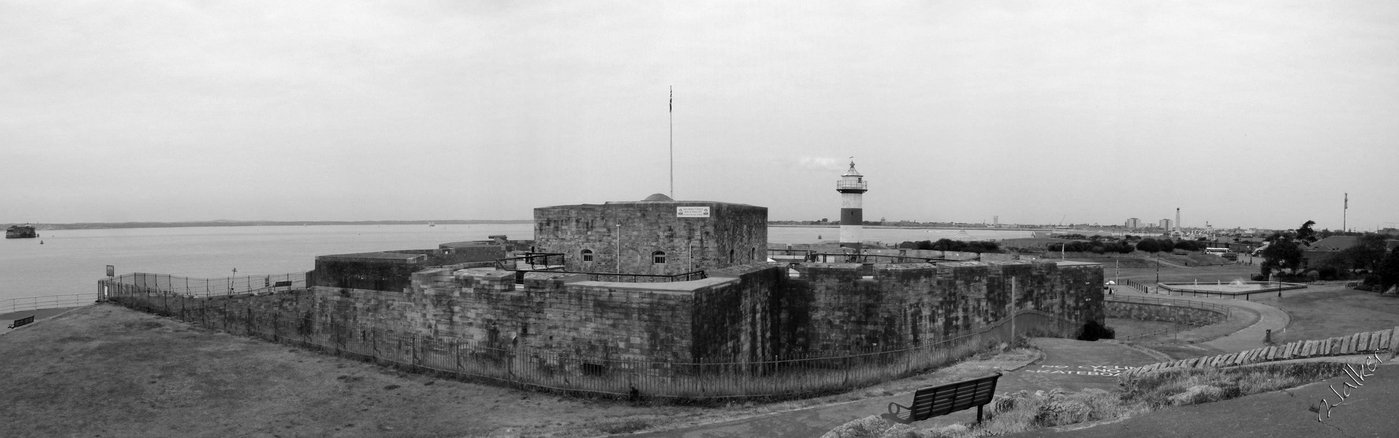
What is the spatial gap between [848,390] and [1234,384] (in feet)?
19.6

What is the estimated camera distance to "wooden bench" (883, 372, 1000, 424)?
860 centimetres

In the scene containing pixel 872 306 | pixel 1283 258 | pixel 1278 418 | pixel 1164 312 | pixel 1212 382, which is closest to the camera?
pixel 1278 418

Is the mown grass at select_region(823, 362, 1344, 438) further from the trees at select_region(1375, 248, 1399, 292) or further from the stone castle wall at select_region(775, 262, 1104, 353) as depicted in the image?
the trees at select_region(1375, 248, 1399, 292)

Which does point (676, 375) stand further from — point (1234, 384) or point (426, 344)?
point (1234, 384)

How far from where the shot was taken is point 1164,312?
33.9 m

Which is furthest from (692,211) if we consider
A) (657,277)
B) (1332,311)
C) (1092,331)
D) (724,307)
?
(1332,311)

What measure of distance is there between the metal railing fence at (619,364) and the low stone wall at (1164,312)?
14513 mm

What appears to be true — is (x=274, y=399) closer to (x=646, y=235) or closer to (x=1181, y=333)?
(x=646, y=235)

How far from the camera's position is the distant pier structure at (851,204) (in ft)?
123

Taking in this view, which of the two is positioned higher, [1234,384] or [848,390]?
[1234,384]

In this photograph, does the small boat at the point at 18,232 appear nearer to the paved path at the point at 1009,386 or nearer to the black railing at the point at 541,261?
the black railing at the point at 541,261

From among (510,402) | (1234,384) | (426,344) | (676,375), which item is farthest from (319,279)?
(1234,384)

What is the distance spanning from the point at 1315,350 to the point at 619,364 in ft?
40.5

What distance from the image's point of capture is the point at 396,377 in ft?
51.8
